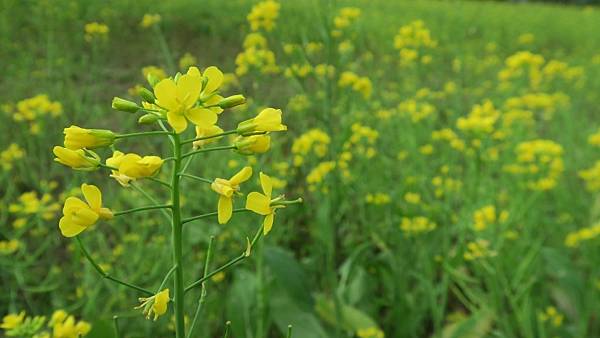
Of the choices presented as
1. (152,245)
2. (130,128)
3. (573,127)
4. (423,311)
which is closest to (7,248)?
(152,245)

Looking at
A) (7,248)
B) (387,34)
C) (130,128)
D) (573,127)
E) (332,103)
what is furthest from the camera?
(387,34)

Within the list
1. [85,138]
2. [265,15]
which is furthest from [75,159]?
[265,15]

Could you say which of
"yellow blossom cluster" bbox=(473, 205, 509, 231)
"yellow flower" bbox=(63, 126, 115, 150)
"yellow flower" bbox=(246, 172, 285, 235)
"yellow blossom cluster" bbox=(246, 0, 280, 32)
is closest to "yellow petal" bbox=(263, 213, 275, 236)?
"yellow flower" bbox=(246, 172, 285, 235)

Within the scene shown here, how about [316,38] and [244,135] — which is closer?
[244,135]

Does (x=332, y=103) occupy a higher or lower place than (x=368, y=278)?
higher

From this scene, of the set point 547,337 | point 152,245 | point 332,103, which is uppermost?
point 332,103

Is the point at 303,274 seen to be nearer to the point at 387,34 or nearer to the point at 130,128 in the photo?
the point at 130,128

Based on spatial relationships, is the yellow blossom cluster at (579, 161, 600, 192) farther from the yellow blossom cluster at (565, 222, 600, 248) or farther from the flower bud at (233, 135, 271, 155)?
the flower bud at (233, 135, 271, 155)
